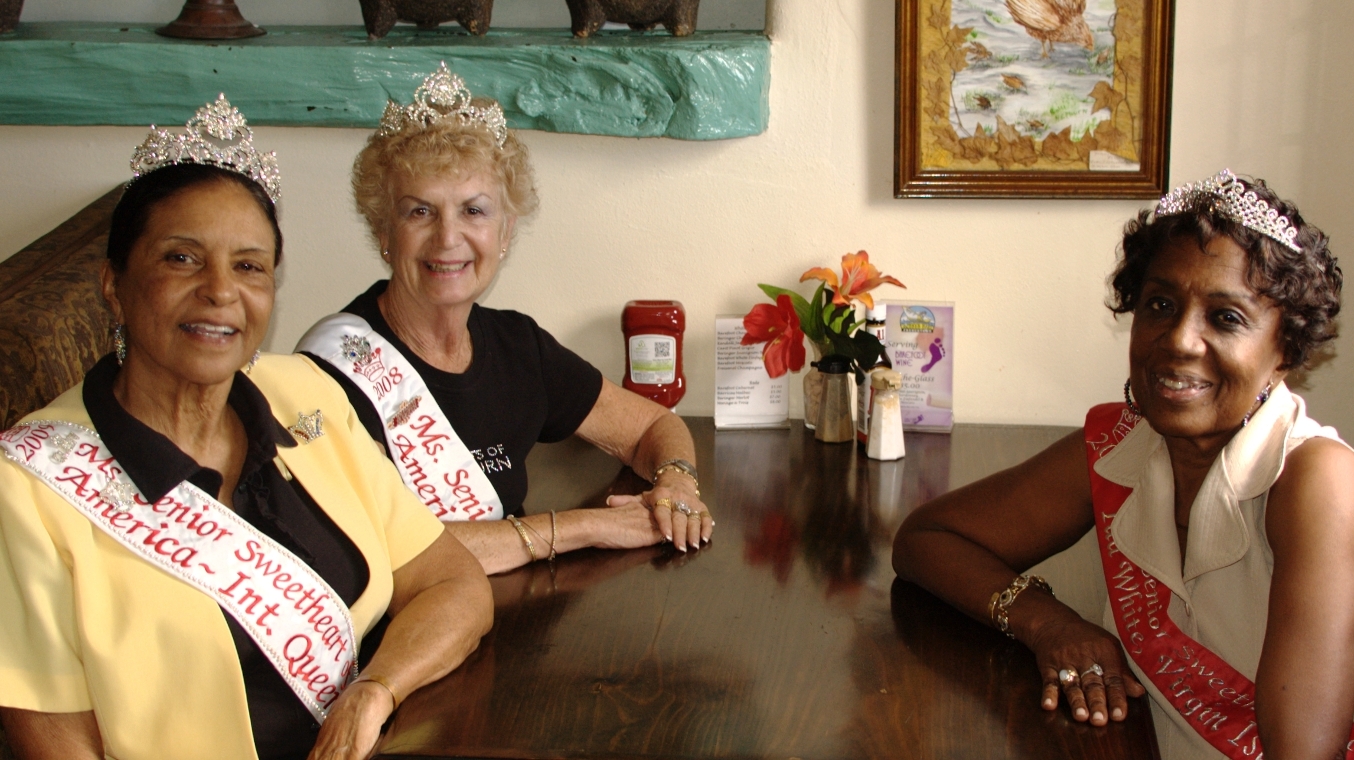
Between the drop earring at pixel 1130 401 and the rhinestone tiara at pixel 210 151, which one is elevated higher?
the rhinestone tiara at pixel 210 151

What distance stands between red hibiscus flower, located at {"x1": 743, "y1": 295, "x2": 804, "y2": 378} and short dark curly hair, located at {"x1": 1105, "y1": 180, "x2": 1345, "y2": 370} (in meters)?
0.87

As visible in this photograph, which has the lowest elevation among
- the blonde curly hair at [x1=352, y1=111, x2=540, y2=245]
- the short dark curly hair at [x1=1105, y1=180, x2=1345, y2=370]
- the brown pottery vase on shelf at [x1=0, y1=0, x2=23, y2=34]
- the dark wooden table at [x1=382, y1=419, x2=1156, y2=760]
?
the dark wooden table at [x1=382, y1=419, x2=1156, y2=760]

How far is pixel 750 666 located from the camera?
116 cm

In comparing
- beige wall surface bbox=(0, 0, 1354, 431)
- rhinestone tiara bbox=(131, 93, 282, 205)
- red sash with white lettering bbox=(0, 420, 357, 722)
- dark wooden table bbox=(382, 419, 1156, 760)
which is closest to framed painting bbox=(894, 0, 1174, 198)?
beige wall surface bbox=(0, 0, 1354, 431)

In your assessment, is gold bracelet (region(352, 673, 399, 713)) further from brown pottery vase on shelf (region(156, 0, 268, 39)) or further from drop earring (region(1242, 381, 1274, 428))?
brown pottery vase on shelf (region(156, 0, 268, 39))

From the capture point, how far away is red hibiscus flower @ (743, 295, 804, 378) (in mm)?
1952

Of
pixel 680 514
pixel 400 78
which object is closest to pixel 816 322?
pixel 680 514

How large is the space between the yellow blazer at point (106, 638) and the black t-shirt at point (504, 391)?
45 centimetres

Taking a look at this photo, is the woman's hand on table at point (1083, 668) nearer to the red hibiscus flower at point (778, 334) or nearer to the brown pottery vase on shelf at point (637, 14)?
the red hibiscus flower at point (778, 334)

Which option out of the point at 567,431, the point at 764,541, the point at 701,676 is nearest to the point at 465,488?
the point at 567,431

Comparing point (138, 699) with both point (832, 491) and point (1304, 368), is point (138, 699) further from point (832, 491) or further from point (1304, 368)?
point (1304, 368)

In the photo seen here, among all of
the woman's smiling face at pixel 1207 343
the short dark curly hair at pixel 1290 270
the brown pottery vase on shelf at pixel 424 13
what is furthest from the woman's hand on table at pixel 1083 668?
the brown pottery vase on shelf at pixel 424 13

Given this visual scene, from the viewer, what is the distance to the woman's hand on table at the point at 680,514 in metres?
1.51

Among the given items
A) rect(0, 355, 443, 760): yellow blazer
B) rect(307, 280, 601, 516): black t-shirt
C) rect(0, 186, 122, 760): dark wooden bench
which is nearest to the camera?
rect(0, 355, 443, 760): yellow blazer
